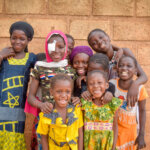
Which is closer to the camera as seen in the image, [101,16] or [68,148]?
[68,148]

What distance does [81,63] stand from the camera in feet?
7.77

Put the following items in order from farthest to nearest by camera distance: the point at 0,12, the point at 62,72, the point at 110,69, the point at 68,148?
the point at 0,12 < the point at 110,69 < the point at 62,72 < the point at 68,148

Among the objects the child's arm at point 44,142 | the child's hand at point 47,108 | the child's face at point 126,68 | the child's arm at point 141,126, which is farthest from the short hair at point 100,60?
the child's arm at point 44,142

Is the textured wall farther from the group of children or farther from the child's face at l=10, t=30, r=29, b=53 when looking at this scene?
the child's face at l=10, t=30, r=29, b=53

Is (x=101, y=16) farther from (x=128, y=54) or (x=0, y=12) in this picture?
(x=0, y=12)

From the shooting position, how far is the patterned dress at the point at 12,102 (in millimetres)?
2322

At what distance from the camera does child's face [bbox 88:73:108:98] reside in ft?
6.72

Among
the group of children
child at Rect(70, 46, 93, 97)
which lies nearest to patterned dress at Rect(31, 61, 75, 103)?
the group of children

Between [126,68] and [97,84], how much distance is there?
17.3 inches

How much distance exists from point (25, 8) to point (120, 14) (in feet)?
4.71

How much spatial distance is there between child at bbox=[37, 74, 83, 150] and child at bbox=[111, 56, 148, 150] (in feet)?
1.61

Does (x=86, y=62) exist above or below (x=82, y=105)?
above

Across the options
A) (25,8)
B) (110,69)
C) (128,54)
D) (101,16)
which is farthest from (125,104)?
(25,8)

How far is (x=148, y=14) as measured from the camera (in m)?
3.42
